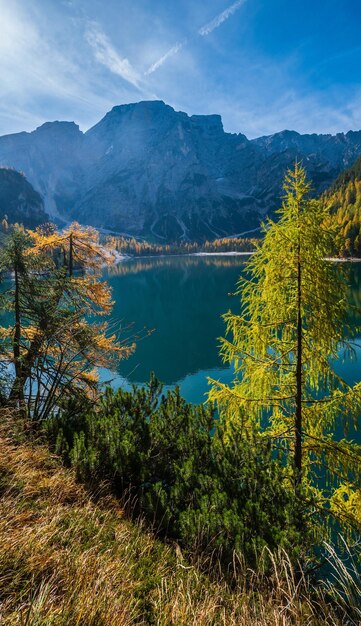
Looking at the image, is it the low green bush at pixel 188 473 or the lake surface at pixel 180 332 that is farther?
the lake surface at pixel 180 332

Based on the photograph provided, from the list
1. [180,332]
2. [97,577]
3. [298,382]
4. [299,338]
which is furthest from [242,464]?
[180,332]

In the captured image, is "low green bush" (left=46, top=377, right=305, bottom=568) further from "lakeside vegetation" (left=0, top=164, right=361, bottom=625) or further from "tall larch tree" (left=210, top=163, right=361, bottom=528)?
"tall larch tree" (left=210, top=163, right=361, bottom=528)

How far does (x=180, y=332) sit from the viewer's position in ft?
159

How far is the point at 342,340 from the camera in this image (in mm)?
5945

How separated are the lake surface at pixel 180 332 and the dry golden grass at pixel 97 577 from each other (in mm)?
3288

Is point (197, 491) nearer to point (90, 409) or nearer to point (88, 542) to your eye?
point (88, 542)

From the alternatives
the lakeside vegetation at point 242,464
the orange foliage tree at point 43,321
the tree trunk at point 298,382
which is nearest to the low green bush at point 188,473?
the lakeside vegetation at point 242,464

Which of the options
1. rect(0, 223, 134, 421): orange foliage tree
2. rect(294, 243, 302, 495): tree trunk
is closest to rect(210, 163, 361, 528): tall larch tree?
rect(294, 243, 302, 495): tree trunk

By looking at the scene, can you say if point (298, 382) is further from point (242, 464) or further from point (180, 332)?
point (180, 332)

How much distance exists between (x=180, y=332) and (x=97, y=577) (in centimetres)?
4545

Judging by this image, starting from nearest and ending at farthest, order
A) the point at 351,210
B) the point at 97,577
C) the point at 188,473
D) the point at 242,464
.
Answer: the point at 97,577
the point at 188,473
the point at 242,464
the point at 351,210

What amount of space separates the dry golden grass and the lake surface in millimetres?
3288

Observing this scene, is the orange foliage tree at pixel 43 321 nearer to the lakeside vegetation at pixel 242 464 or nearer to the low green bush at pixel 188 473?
the lakeside vegetation at pixel 242 464

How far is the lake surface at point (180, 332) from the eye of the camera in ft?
97.3
